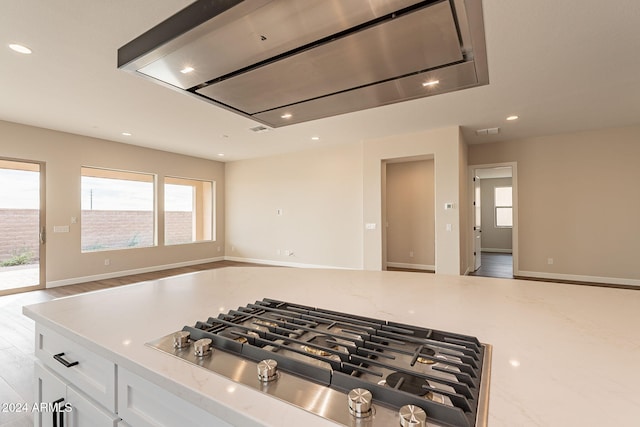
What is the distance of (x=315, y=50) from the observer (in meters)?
0.88

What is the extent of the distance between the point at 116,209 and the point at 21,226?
55.6 inches

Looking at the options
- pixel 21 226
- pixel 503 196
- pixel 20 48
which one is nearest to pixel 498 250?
pixel 503 196

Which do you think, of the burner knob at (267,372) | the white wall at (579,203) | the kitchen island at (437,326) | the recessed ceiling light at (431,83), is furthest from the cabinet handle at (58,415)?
the white wall at (579,203)

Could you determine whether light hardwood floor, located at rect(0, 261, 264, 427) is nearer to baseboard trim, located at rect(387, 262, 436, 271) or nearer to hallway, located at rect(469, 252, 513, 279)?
baseboard trim, located at rect(387, 262, 436, 271)

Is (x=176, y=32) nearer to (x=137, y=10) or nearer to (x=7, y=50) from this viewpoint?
(x=137, y=10)

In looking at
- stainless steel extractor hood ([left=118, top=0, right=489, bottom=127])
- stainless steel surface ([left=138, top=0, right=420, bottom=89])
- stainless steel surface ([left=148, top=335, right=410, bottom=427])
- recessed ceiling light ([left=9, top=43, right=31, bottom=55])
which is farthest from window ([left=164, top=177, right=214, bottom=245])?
stainless steel surface ([left=148, top=335, right=410, bottom=427])

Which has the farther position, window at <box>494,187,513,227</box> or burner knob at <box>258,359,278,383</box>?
window at <box>494,187,513,227</box>

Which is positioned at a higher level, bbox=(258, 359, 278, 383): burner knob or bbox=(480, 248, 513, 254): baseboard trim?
bbox=(258, 359, 278, 383): burner knob

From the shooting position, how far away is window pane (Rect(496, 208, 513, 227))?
380 inches

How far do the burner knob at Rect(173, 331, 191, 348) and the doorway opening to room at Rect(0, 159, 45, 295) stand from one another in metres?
5.63

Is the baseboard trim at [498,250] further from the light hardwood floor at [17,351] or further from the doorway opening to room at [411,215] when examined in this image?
the light hardwood floor at [17,351]

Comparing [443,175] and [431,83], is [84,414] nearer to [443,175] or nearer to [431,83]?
[431,83]

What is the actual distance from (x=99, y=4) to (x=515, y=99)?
14.0ft

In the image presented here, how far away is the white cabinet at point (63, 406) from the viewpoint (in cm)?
85
